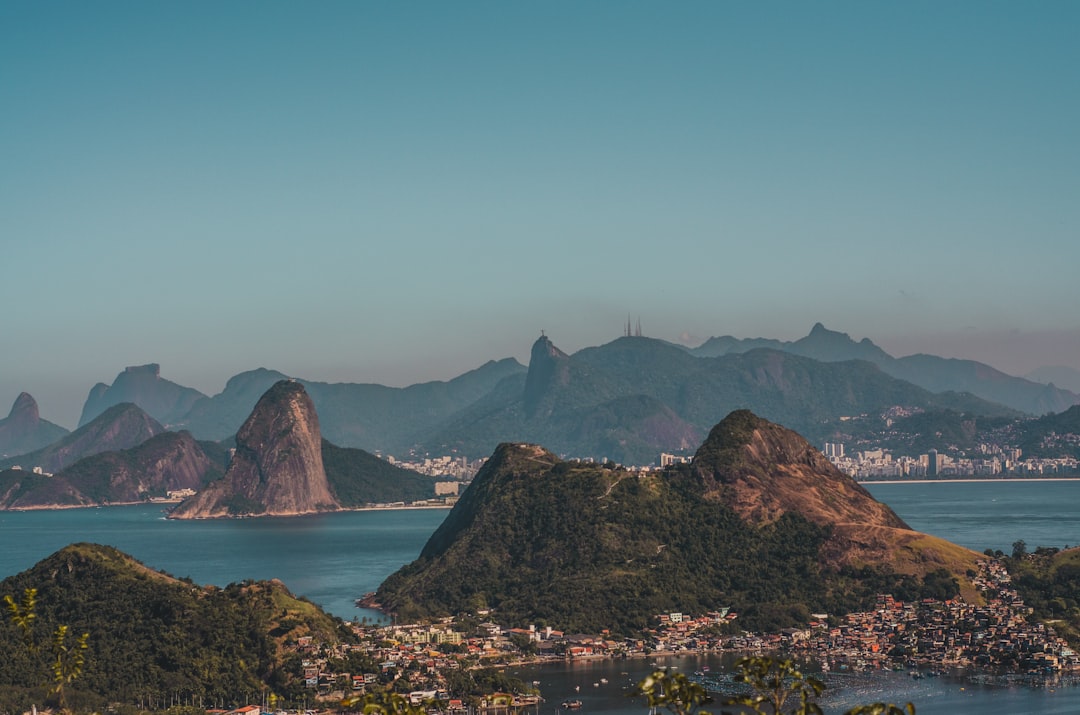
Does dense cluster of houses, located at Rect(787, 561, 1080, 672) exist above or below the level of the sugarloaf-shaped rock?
below

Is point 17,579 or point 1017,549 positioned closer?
point 17,579

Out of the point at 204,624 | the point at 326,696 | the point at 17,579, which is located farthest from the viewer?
the point at 17,579

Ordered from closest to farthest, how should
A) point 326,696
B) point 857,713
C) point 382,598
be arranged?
point 857,713 → point 326,696 → point 382,598

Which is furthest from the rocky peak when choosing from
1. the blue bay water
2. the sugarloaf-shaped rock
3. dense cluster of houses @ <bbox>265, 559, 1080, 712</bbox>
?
the blue bay water

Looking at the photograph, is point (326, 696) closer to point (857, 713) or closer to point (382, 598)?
point (382, 598)

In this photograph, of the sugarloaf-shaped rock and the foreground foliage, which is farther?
the sugarloaf-shaped rock

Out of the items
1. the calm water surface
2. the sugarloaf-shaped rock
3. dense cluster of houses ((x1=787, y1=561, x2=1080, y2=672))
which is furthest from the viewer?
the calm water surface

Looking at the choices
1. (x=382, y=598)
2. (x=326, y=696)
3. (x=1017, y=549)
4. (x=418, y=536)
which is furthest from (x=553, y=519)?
(x=418, y=536)

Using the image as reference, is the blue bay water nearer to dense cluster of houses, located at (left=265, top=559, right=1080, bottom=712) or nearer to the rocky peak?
dense cluster of houses, located at (left=265, top=559, right=1080, bottom=712)
